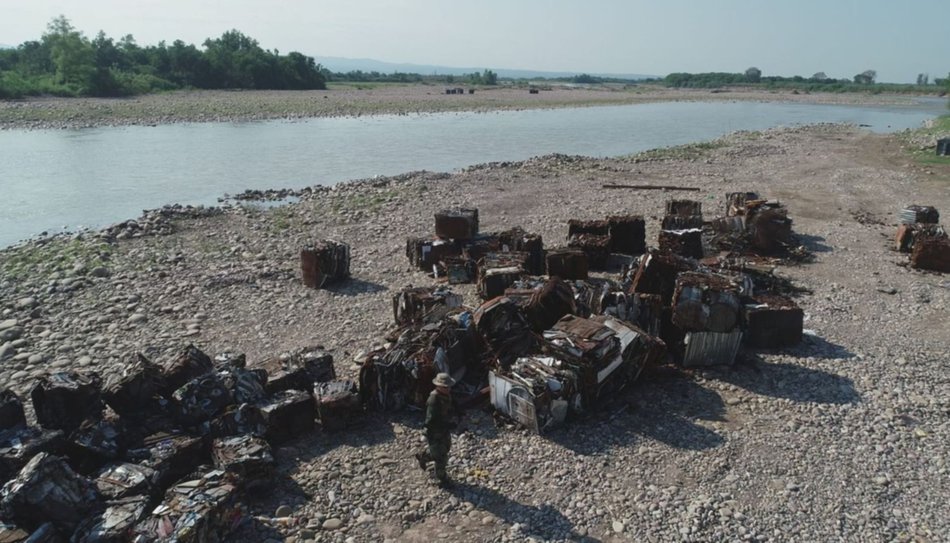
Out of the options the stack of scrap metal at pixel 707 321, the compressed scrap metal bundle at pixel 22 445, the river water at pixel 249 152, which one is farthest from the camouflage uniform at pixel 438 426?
the river water at pixel 249 152

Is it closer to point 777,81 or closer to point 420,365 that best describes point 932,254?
point 420,365

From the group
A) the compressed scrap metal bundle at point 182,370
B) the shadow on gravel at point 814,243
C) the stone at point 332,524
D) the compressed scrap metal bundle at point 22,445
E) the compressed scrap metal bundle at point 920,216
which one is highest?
the compressed scrap metal bundle at point 920,216

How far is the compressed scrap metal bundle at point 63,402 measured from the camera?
6.15 m

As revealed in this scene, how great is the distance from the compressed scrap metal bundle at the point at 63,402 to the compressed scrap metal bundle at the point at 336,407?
2262 mm

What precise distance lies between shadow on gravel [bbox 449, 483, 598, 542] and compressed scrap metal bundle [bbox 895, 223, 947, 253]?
11.3m

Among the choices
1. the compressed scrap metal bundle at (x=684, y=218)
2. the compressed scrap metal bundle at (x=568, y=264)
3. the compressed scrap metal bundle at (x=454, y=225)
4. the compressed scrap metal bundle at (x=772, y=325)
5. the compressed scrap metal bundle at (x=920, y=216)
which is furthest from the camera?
the compressed scrap metal bundle at (x=920, y=216)

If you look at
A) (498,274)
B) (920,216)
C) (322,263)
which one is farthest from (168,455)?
(920,216)

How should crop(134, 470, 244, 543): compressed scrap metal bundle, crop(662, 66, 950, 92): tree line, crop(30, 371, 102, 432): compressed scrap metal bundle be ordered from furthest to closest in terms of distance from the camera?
crop(662, 66, 950, 92): tree line, crop(30, 371, 102, 432): compressed scrap metal bundle, crop(134, 470, 244, 543): compressed scrap metal bundle

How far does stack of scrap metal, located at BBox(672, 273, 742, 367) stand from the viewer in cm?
787

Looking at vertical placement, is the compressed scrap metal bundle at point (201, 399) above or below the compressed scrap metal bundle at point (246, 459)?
above

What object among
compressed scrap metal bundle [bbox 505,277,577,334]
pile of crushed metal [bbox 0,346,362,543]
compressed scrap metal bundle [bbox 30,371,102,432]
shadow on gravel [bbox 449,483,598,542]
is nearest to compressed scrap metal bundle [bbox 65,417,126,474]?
pile of crushed metal [bbox 0,346,362,543]

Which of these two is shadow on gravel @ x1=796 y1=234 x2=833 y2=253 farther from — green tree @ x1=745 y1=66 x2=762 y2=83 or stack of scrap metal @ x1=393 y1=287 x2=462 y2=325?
green tree @ x1=745 y1=66 x2=762 y2=83

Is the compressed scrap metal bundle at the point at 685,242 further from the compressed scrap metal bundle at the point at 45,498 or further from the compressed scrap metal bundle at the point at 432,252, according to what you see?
the compressed scrap metal bundle at the point at 45,498

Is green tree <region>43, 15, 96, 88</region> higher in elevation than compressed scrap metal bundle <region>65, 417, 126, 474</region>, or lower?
higher
